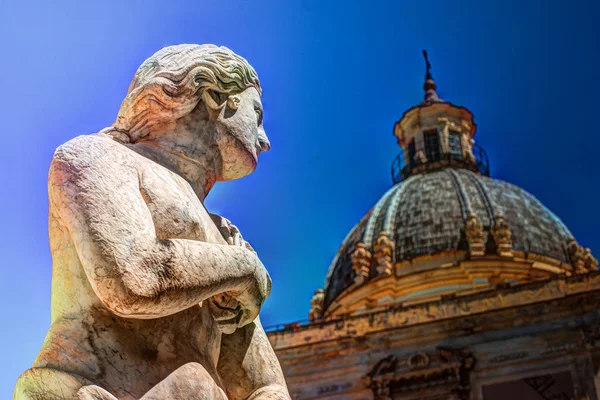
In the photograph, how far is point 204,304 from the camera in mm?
3371

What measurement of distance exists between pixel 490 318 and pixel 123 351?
83.5 feet

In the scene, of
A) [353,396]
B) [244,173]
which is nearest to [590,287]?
[353,396]

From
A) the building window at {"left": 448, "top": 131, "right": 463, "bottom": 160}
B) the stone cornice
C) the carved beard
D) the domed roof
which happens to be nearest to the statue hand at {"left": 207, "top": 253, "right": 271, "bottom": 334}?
the carved beard

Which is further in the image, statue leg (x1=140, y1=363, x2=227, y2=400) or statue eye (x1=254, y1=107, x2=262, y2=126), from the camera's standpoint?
statue eye (x1=254, y1=107, x2=262, y2=126)

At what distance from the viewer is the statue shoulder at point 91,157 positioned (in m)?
3.14

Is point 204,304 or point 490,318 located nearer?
point 204,304

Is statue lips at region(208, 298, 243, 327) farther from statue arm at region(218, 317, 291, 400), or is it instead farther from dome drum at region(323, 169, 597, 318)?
dome drum at region(323, 169, 597, 318)

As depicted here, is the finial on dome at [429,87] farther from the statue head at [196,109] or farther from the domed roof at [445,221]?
the statue head at [196,109]

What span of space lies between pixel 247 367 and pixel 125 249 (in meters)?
0.81

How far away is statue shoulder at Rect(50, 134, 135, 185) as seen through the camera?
3141 mm

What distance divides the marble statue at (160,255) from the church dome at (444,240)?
34.4 m

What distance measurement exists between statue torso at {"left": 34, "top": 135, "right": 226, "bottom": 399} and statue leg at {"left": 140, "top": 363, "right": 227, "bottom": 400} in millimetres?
31

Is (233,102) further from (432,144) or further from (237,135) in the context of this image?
(432,144)

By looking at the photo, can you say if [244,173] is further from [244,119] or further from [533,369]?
[533,369]
